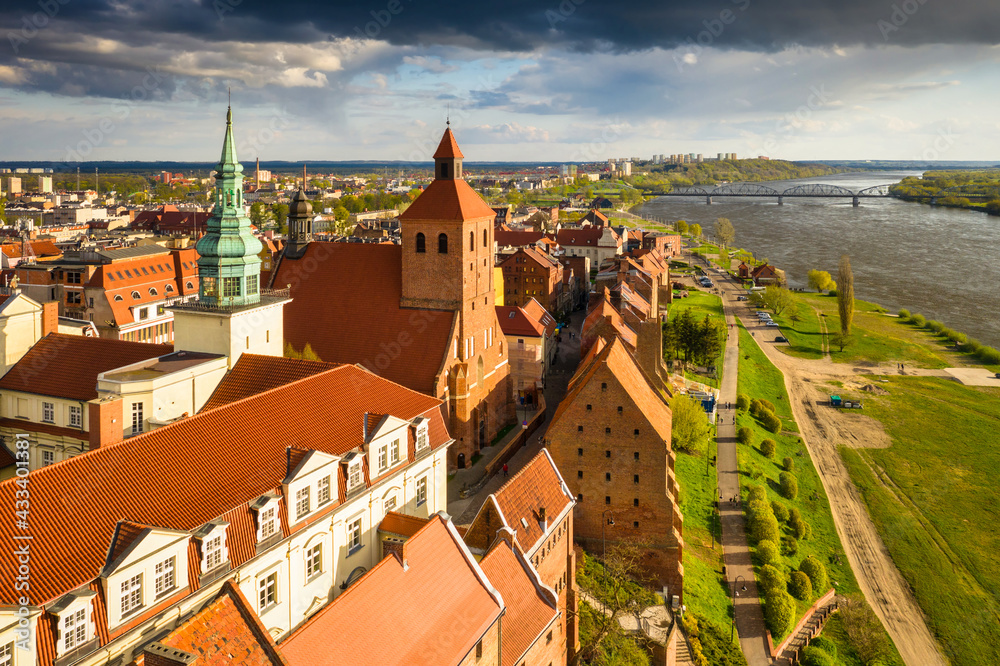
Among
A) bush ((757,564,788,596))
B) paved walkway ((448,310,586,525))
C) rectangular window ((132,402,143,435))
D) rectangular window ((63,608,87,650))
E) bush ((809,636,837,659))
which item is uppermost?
rectangular window ((132,402,143,435))

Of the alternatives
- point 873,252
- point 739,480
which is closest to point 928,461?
point 739,480

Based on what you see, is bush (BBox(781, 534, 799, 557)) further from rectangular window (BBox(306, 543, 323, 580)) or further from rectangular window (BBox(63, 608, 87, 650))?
rectangular window (BBox(63, 608, 87, 650))

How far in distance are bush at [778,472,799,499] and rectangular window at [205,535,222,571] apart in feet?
129

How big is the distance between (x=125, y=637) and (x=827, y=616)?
33149 mm

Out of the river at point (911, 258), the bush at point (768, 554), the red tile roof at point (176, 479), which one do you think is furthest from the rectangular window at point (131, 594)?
the river at point (911, 258)

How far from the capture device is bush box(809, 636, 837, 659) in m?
34.2

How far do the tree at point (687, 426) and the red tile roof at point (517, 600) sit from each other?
24901 mm

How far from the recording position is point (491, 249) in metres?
47.6

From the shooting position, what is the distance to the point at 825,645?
3462 centimetres

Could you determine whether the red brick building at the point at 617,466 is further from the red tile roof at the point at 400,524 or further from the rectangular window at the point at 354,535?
the rectangular window at the point at 354,535

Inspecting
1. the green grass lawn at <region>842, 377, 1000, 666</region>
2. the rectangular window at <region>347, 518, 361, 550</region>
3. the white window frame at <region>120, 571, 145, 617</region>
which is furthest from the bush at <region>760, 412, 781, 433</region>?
the white window frame at <region>120, 571, 145, 617</region>

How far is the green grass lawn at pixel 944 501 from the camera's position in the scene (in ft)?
125

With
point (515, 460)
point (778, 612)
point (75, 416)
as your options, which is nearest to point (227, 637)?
point (75, 416)

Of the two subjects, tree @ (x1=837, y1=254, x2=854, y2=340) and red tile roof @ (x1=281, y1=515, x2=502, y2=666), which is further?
tree @ (x1=837, y1=254, x2=854, y2=340)
